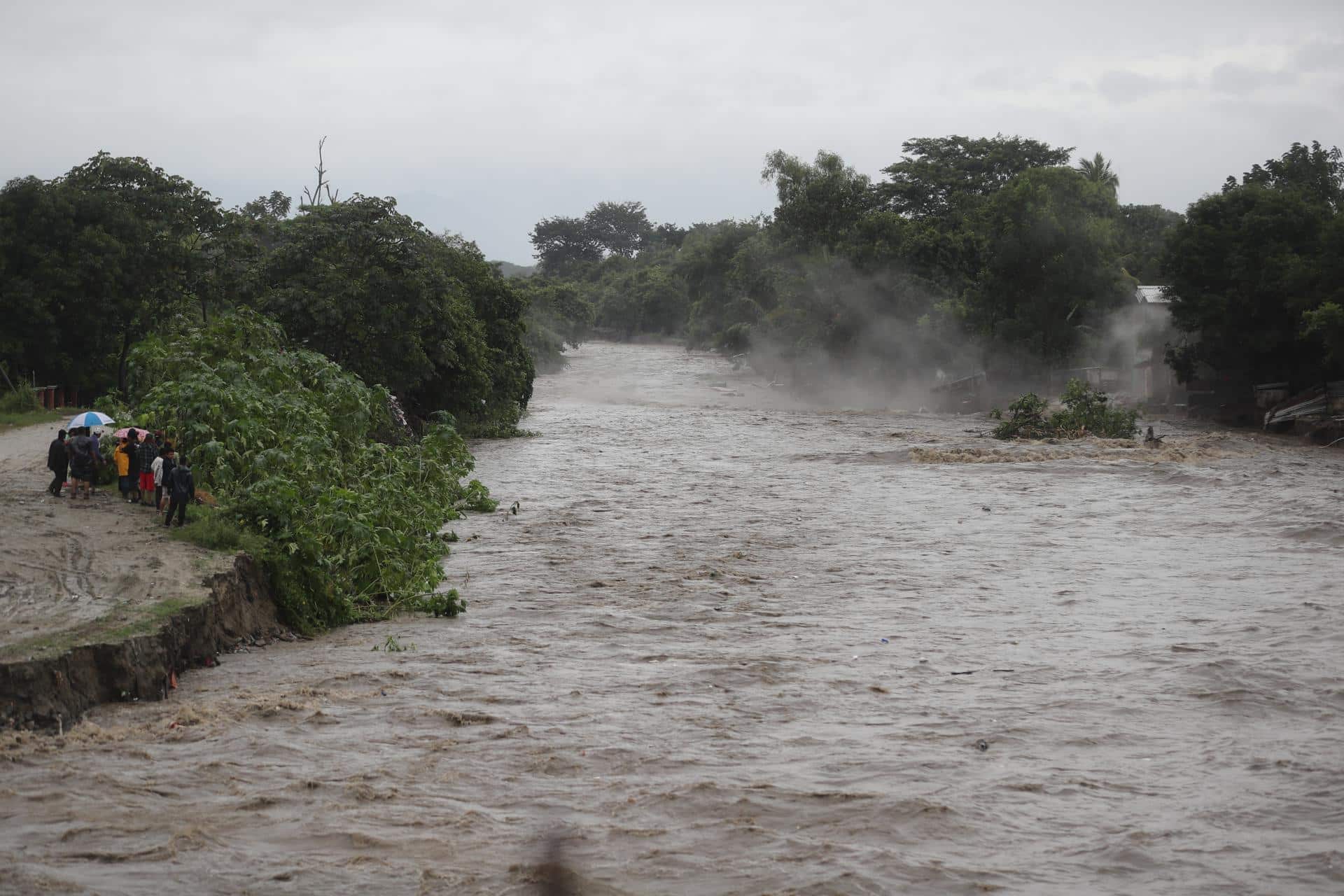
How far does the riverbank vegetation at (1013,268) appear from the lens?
37.2 m

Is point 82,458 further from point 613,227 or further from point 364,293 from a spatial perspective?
point 613,227

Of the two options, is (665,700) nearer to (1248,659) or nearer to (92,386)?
(1248,659)

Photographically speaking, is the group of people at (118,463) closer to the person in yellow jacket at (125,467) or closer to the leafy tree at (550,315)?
the person in yellow jacket at (125,467)

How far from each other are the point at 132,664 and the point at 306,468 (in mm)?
5884

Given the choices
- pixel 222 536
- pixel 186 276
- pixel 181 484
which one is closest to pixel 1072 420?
pixel 186 276

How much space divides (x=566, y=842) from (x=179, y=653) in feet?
15.4

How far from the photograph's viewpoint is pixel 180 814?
6961 millimetres

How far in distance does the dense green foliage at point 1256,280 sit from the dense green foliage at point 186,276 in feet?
78.2

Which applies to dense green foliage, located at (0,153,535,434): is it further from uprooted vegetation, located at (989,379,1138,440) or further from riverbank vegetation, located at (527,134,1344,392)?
riverbank vegetation, located at (527,134,1344,392)

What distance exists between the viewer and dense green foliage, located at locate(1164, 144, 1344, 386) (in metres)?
34.4

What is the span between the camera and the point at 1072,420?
34.4 metres

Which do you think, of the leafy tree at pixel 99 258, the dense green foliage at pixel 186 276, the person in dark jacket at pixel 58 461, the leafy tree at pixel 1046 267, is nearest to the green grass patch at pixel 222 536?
the person in dark jacket at pixel 58 461

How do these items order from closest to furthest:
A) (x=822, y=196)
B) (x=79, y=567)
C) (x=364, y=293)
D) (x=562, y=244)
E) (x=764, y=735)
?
(x=764, y=735) < (x=79, y=567) < (x=364, y=293) < (x=822, y=196) < (x=562, y=244)

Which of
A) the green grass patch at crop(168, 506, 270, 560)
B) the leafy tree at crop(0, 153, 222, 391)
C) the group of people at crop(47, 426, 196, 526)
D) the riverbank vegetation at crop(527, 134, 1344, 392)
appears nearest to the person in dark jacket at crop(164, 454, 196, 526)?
the green grass patch at crop(168, 506, 270, 560)
